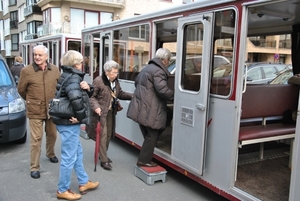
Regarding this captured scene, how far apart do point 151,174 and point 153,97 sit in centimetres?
108

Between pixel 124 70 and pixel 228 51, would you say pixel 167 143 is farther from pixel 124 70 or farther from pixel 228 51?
pixel 228 51

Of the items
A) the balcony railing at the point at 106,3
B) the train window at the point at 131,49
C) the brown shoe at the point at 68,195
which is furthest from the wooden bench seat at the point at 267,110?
the balcony railing at the point at 106,3

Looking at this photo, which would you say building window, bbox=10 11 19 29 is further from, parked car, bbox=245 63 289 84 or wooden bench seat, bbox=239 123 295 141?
wooden bench seat, bbox=239 123 295 141

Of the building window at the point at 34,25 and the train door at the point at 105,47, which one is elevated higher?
the building window at the point at 34,25

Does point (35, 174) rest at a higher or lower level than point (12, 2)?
lower

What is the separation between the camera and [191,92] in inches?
149

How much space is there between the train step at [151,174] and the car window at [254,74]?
17.6 ft

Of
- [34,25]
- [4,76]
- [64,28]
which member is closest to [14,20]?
[34,25]

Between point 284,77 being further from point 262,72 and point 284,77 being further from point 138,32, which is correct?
point 262,72

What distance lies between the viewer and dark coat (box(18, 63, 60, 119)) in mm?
4281

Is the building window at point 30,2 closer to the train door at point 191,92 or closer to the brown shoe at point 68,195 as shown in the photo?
the train door at point 191,92

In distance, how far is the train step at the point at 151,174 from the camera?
4230 millimetres

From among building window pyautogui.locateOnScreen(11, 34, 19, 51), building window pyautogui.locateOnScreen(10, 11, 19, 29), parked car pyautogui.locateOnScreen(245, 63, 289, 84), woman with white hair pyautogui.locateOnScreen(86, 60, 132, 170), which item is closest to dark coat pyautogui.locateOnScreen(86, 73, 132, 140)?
woman with white hair pyautogui.locateOnScreen(86, 60, 132, 170)

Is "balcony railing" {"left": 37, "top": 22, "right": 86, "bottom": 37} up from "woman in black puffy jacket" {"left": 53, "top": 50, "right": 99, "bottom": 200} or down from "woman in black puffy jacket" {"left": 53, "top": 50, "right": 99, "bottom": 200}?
up
